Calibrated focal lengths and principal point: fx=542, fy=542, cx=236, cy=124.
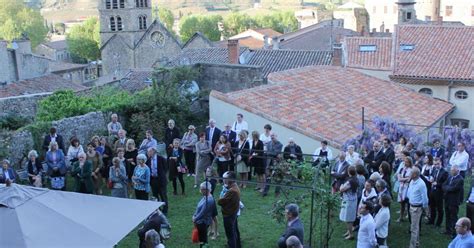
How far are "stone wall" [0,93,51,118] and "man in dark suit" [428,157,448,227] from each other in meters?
14.6

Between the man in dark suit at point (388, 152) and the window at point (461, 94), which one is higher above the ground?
the man in dark suit at point (388, 152)

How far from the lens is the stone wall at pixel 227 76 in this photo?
22516 millimetres

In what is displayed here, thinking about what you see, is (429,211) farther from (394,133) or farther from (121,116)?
(121,116)

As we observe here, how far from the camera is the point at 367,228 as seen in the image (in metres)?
9.45

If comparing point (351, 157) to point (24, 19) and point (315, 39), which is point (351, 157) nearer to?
point (315, 39)

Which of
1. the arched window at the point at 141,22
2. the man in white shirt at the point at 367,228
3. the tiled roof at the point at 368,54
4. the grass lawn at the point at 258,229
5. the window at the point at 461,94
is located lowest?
the grass lawn at the point at 258,229

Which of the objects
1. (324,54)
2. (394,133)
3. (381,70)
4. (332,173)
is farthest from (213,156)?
(324,54)

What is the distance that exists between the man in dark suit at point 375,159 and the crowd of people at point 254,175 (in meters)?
0.02

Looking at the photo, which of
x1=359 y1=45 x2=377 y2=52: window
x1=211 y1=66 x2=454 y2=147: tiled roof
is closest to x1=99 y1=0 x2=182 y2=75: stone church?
x1=359 y1=45 x2=377 y2=52: window

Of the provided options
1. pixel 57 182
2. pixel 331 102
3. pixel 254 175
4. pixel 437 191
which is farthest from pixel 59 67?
pixel 437 191

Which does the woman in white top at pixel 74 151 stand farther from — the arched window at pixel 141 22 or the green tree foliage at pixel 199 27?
the green tree foliage at pixel 199 27

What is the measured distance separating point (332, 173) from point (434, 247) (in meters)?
2.63

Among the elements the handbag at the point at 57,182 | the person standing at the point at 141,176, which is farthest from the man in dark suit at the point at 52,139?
the person standing at the point at 141,176

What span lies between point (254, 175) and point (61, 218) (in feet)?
27.7
